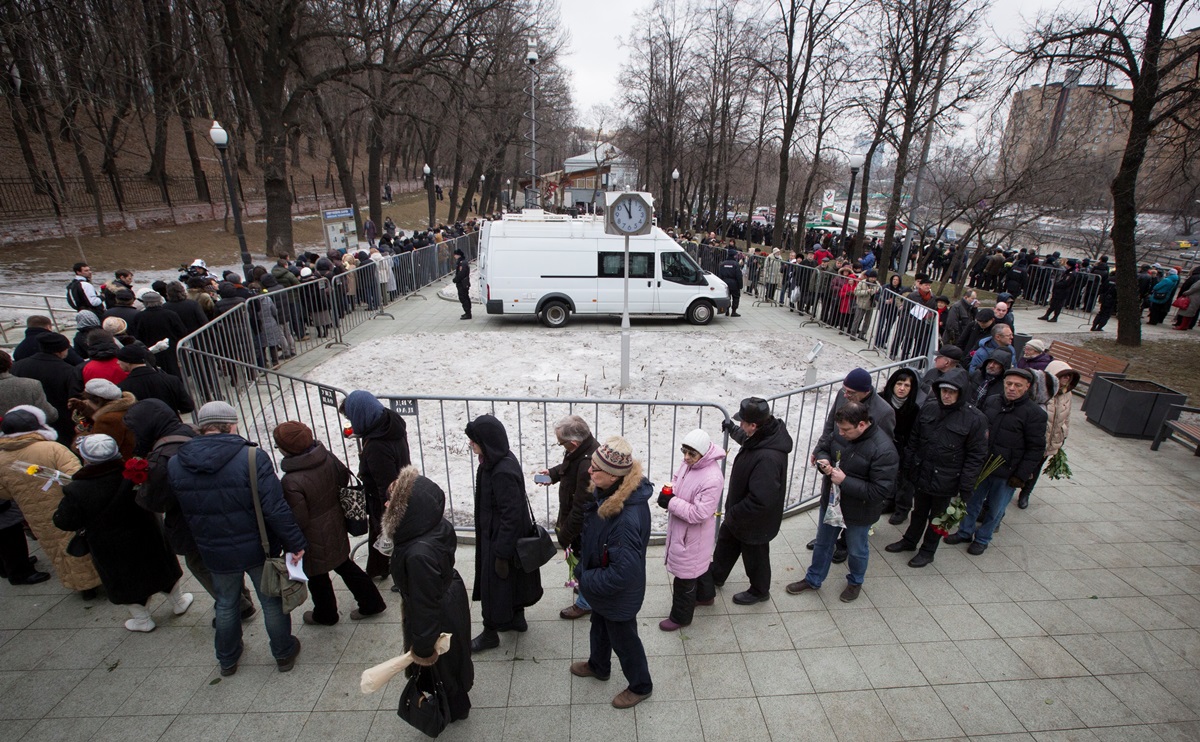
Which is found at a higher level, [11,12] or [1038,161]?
[11,12]

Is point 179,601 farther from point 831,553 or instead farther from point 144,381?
point 831,553

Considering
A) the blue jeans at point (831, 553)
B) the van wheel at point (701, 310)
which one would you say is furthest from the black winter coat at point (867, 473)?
the van wheel at point (701, 310)

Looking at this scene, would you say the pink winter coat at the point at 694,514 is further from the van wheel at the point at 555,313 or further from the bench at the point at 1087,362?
the van wheel at the point at 555,313

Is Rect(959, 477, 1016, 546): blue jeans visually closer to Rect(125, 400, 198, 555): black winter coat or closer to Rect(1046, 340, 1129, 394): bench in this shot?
Rect(1046, 340, 1129, 394): bench

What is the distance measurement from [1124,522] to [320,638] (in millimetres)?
7261

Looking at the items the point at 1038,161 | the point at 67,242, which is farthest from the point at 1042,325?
the point at 67,242

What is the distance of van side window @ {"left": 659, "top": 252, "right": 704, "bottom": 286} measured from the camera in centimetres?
1322

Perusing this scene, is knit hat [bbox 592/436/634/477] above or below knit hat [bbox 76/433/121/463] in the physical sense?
above

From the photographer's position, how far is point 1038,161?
12742 millimetres

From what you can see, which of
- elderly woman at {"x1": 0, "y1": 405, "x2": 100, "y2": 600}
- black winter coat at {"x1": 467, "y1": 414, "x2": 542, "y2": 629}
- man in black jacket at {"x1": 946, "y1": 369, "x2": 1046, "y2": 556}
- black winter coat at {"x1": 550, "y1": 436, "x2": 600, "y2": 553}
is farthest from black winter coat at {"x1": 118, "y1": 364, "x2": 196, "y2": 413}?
man in black jacket at {"x1": 946, "y1": 369, "x2": 1046, "y2": 556}

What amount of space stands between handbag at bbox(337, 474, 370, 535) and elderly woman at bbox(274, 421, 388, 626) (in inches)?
1.4

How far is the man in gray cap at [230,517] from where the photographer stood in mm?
3213

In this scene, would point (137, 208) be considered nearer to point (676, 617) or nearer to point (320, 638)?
point (320, 638)

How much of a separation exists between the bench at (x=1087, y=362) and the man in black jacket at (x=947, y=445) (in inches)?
235
